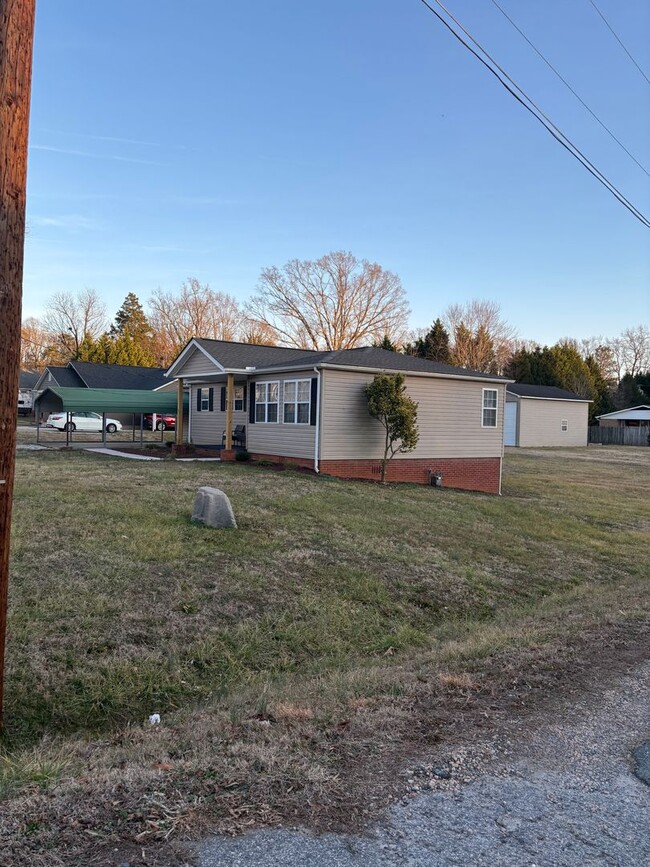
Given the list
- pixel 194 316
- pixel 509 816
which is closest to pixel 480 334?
pixel 194 316

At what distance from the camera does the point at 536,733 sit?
4008mm

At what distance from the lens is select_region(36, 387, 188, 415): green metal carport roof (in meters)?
23.1

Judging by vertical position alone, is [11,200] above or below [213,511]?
above

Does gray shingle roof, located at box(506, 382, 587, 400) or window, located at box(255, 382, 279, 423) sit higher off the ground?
gray shingle roof, located at box(506, 382, 587, 400)

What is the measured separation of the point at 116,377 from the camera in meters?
36.9

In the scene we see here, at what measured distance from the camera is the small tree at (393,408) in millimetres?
16922

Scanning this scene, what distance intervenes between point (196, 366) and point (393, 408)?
824 cm

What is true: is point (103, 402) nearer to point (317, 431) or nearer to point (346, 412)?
point (317, 431)

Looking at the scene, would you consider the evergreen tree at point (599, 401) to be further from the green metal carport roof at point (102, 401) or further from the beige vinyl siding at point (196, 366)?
the beige vinyl siding at point (196, 366)

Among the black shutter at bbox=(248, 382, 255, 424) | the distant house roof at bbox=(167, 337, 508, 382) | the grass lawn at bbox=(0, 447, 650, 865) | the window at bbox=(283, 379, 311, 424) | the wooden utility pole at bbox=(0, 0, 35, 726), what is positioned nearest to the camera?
the grass lawn at bbox=(0, 447, 650, 865)

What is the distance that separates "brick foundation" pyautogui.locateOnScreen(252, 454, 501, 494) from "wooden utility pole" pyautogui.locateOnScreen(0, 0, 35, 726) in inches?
525

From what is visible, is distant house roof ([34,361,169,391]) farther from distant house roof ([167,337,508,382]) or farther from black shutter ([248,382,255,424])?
black shutter ([248,382,255,424])

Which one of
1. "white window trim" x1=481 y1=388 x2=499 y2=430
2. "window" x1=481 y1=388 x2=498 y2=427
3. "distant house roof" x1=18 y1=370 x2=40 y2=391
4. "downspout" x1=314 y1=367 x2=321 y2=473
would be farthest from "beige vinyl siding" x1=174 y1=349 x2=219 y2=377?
"distant house roof" x1=18 y1=370 x2=40 y2=391

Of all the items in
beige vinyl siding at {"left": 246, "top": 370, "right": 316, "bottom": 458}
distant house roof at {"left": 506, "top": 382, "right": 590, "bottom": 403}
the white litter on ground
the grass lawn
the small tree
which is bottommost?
the grass lawn
